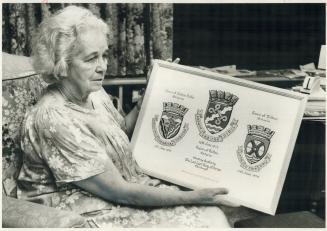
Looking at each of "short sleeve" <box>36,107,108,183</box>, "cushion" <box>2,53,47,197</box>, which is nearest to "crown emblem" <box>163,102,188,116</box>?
"short sleeve" <box>36,107,108,183</box>

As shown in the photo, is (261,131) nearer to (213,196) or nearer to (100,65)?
(213,196)

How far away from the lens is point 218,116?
1.29m

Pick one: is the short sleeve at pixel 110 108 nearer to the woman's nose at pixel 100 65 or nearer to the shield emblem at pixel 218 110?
the woman's nose at pixel 100 65

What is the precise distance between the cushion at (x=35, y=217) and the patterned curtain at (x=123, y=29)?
0.53 metres

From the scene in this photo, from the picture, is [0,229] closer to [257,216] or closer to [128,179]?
→ [128,179]

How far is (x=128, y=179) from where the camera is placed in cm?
126

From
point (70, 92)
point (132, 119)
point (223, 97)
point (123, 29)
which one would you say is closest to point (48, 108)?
point (70, 92)

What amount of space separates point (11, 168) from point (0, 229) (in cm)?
17

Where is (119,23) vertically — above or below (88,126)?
above

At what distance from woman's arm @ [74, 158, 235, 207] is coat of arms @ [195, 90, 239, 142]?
17 cm

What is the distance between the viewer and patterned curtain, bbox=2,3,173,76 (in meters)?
1.36

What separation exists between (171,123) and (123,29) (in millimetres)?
350

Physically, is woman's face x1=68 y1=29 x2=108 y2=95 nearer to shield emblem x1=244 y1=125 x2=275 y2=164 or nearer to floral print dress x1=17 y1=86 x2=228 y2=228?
floral print dress x1=17 y1=86 x2=228 y2=228

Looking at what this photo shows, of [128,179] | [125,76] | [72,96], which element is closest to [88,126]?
[72,96]
